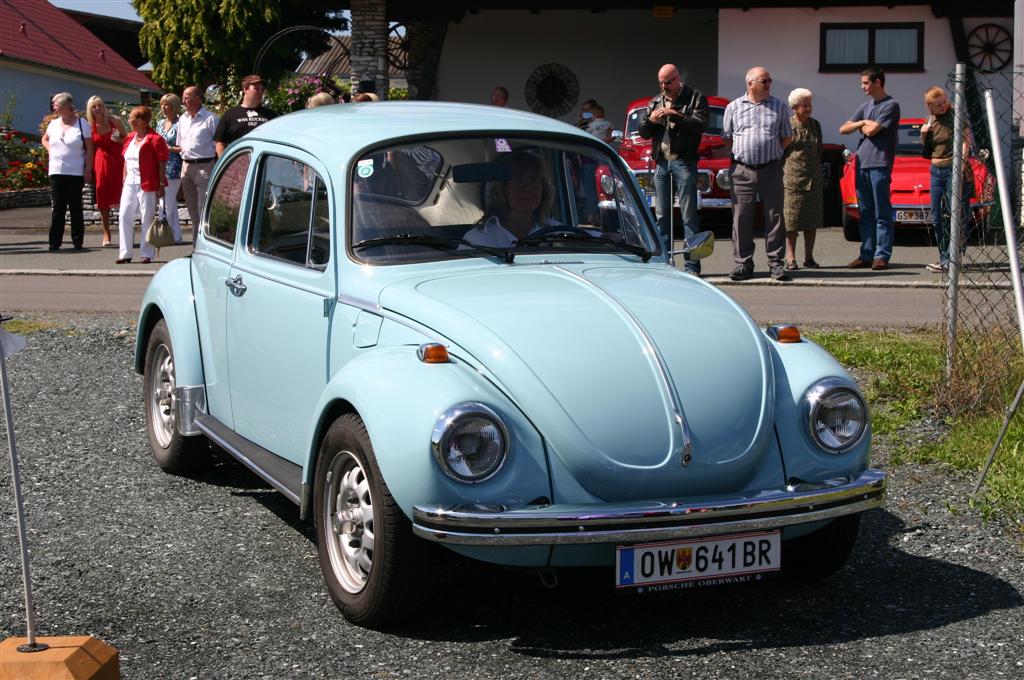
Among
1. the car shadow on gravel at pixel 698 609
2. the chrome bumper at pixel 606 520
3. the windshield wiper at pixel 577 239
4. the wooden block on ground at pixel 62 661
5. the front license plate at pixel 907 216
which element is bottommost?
the car shadow on gravel at pixel 698 609

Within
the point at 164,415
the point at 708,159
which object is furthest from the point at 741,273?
the point at 164,415

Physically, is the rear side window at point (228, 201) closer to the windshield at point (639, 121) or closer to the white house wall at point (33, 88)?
the windshield at point (639, 121)

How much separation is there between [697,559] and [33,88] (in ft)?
156

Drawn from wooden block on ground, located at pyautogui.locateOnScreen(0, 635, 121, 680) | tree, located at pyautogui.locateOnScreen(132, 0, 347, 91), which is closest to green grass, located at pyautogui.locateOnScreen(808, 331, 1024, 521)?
wooden block on ground, located at pyautogui.locateOnScreen(0, 635, 121, 680)

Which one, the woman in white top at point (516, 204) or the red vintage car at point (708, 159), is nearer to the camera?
the woman in white top at point (516, 204)

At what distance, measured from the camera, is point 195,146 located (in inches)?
636

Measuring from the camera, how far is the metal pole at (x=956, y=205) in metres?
7.46

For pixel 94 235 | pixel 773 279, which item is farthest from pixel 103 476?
pixel 94 235

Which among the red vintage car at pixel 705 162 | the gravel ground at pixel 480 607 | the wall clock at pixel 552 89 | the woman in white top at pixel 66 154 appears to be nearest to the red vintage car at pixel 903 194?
the red vintage car at pixel 705 162

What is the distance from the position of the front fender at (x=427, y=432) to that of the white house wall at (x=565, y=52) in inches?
1144

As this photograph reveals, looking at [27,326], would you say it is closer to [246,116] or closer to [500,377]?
[246,116]

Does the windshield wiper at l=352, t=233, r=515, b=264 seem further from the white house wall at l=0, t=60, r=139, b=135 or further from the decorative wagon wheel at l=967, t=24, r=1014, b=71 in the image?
the white house wall at l=0, t=60, r=139, b=135

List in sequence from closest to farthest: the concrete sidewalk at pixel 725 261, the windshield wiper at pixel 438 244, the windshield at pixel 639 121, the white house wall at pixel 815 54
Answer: the windshield wiper at pixel 438 244 → the concrete sidewalk at pixel 725 261 → the windshield at pixel 639 121 → the white house wall at pixel 815 54

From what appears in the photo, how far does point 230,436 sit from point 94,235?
52.8 feet
